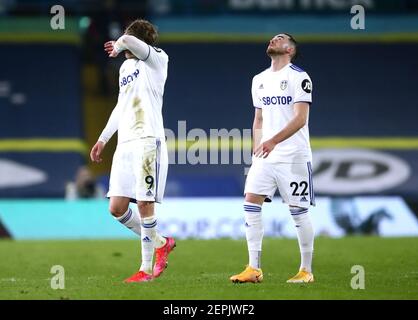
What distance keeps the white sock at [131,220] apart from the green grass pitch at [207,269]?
0.62 metres

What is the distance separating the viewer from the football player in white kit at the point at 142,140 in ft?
34.8

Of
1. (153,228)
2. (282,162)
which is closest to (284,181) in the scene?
(282,162)

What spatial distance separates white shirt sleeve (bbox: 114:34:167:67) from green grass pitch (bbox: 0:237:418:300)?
2.30 metres

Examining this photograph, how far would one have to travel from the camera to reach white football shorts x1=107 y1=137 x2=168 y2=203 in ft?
34.7

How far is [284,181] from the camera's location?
35.5 feet

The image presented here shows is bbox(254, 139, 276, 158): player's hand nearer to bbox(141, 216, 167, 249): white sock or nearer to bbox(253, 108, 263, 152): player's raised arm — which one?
bbox(253, 108, 263, 152): player's raised arm

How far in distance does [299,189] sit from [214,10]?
19401 mm

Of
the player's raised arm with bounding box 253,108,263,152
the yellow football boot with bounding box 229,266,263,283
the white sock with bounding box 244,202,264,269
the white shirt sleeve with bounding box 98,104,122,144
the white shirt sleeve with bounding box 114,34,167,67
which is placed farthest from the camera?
the player's raised arm with bounding box 253,108,263,152

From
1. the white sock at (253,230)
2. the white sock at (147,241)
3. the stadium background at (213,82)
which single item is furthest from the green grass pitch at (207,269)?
the stadium background at (213,82)

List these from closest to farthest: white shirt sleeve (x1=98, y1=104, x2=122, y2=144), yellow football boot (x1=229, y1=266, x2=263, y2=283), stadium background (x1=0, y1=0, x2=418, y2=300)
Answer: yellow football boot (x1=229, y1=266, x2=263, y2=283) < white shirt sleeve (x1=98, y1=104, x2=122, y2=144) < stadium background (x1=0, y1=0, x2=418, y2=300)

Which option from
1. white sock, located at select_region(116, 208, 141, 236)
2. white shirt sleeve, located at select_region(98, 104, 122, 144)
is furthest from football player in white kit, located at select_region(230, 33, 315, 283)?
white shirt sleeve, located at select_region(98, 104, 122, 144)

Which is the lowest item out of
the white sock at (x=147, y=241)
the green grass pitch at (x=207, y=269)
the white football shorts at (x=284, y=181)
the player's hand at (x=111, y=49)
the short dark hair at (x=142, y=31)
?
the green grass pitch at (x=207, y=269)

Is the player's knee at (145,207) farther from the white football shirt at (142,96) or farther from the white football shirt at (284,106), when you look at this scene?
the white football shirt at (284,106)
